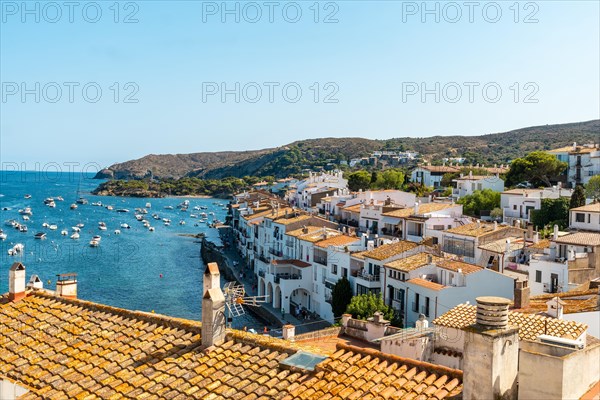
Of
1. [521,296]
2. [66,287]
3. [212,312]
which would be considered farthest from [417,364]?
[521,296]

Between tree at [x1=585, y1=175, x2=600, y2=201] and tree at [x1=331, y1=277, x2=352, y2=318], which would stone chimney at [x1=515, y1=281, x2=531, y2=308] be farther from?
tree at [x1=585, y1=175, x2=600, y2=201]

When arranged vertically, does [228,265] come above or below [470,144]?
below

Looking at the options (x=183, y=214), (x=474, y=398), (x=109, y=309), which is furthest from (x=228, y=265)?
(x=183, y=214)

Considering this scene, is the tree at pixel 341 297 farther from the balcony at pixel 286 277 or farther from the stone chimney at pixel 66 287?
the stone chimney at pixel 66 287

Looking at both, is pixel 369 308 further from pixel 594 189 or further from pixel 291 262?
pixel 594 189

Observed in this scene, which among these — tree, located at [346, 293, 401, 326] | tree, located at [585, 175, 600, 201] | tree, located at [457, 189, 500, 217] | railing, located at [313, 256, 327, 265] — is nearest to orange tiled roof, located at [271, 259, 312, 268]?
railing, located at [313, 256, 327, 265]

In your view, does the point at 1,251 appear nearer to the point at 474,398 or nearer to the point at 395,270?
the point at 395,270

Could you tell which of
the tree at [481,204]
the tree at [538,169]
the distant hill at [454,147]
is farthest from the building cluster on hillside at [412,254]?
the distant hill at [454,147]
